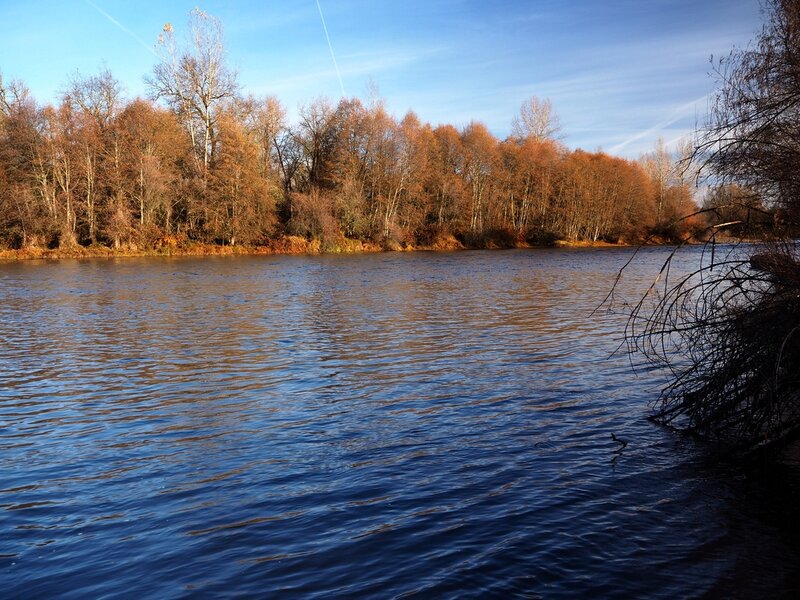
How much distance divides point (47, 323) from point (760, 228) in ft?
70.4

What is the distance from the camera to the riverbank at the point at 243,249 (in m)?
60.4

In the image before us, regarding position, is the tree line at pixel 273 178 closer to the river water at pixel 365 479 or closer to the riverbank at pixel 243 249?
the riverbank at pixel 243 249

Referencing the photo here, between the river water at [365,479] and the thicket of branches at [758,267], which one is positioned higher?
the thicket of branches at [758,267]

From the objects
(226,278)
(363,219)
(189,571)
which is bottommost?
(189,571)

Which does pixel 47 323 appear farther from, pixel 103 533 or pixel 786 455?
pixel 786 455

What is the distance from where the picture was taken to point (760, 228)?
8.65 meters

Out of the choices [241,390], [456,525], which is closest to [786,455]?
[456,525]

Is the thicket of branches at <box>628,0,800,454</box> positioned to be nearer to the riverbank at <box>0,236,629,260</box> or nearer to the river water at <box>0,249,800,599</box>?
the river water at <box>0,249,800,599</box>

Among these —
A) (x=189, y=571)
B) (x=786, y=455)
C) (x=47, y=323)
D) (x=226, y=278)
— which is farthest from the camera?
(x=226, y=278)

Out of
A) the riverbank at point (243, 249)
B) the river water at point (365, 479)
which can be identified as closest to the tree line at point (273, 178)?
the riverbank at point (243, 249)

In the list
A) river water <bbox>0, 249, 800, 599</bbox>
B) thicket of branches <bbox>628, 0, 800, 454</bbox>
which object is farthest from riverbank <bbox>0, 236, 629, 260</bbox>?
thicket of branches <bbox>628, 0, 800, 454</bbox>

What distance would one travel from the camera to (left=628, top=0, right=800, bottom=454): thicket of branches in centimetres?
759

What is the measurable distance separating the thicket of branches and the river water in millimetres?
725

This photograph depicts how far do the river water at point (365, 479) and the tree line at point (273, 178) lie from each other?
168 ft
